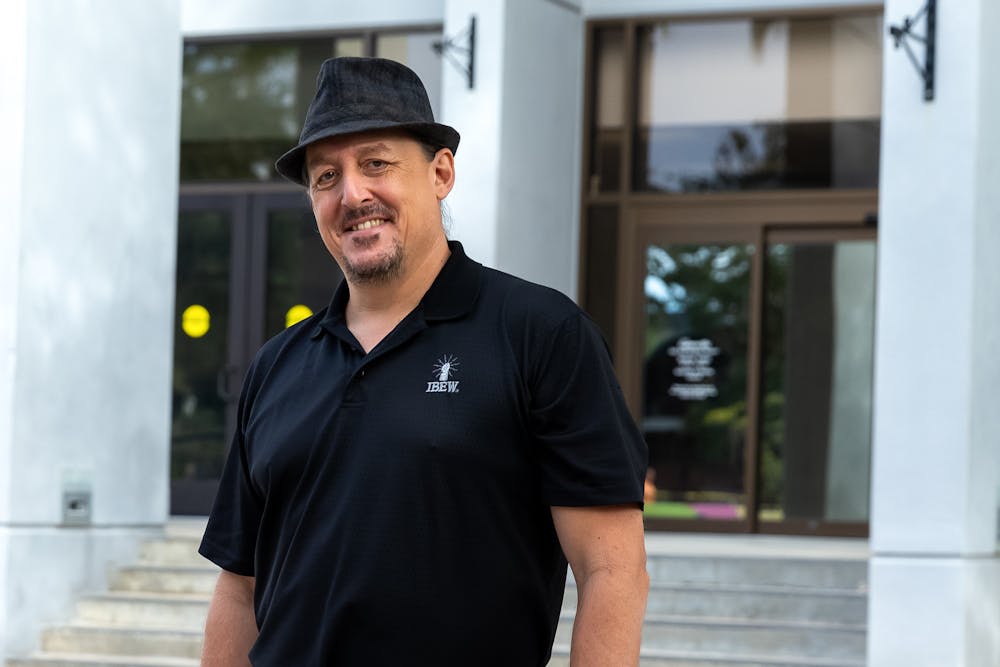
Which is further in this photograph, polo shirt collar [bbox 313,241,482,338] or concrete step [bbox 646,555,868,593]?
concrete step [bbox 646,555,868,593]

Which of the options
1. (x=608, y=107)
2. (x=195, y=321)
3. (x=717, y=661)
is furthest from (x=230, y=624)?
(x=195, y=321)

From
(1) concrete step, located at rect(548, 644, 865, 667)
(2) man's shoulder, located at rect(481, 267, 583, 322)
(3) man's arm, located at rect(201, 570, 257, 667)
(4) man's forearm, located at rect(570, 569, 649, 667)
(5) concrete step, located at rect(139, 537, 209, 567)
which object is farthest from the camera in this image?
(5) concrete step, located at rect(139, 537, 209, 567)

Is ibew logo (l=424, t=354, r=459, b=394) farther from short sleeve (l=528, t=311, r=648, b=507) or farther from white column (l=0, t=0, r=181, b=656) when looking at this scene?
white column (l=0, t=0, r=181, b=656)

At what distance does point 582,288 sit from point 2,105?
4.37 meters

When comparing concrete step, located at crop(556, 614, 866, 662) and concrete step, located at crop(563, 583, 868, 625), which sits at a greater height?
concrete step, located at crop(563, 583, 868, 625)

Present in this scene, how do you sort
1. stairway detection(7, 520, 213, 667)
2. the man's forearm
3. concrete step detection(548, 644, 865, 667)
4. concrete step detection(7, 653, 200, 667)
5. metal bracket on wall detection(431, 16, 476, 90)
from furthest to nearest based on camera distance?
metal bracket on wall detection(431, 16, 476, 90) → stairway detection(7, 520, 213, 667) → concrete step detection(7, 653, 200, 667) → concrete step detection(548, 644, 865, 667) → the man's forearm

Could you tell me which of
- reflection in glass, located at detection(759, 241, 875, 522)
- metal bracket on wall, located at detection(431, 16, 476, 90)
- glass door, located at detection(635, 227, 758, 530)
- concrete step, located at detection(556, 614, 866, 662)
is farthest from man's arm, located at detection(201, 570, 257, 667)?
reflection in glass, located at detection(759, 241, 875, 522)

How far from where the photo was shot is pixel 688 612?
938 cm

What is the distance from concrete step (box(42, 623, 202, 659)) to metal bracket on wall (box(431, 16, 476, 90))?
3.78m

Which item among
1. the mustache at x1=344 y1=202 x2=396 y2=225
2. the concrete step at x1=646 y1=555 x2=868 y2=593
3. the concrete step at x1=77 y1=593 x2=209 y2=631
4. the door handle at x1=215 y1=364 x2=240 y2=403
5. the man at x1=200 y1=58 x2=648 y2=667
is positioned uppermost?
the mustache at x1=344 y1=202 x2=396 y2=225

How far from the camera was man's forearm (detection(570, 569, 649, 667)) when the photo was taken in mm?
2434

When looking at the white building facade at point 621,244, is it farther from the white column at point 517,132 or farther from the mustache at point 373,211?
the mustache at point 373,211

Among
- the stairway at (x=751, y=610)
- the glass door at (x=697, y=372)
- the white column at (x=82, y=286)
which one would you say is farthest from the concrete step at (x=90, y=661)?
the glass door at (x=697, y=372)

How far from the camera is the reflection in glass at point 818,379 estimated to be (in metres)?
11.7
